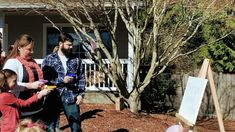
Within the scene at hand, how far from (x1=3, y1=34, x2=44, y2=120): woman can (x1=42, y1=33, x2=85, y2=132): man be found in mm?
984

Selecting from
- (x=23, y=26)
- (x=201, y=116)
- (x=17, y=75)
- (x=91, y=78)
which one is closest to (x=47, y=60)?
(x=17, y=75)

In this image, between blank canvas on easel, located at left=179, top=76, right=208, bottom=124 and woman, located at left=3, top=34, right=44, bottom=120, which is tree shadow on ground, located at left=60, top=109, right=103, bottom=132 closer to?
blank canvas on easel, located at left=179, top=76, right=208, bottom=124

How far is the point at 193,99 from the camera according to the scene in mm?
7266

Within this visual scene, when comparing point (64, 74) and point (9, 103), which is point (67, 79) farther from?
point (9, 103)

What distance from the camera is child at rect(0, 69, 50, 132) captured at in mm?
5242

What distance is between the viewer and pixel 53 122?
6812 millimetres

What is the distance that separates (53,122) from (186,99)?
2.16 m

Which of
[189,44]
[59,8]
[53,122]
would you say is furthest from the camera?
[189,44]

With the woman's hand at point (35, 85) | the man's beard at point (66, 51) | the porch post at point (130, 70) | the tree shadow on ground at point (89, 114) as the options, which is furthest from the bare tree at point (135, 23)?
the woman's hand at point (35, 85)

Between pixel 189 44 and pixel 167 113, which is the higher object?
pixel 189 44

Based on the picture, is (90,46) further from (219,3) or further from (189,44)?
(189,44)

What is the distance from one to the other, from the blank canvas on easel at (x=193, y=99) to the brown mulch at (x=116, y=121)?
134 inches

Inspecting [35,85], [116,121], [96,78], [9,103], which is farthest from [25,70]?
[96,78]

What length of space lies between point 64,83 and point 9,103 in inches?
64.3
